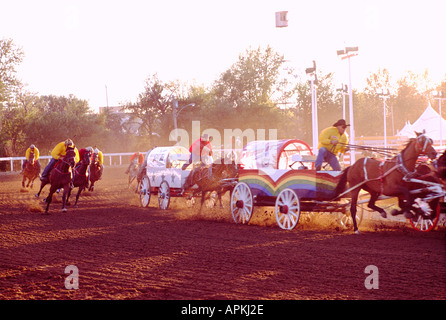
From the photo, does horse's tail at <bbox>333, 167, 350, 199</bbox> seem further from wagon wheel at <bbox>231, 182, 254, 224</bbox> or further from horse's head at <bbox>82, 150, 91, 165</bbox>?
horse's head at <bbox>82, 150, 91, 165</bbox>

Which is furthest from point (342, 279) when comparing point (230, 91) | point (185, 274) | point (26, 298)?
point (230, 91)

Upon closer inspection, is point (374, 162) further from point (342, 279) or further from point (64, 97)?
point (64, 97)

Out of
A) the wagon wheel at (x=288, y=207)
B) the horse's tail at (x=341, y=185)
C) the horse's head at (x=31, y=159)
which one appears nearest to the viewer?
the horse's tail at (x=341, y=185)

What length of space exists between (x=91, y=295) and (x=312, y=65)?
68.0 ft

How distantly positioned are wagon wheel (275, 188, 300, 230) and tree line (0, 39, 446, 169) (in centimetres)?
4031

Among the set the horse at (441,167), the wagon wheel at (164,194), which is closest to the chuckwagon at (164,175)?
the wagon wheel at (164,194)

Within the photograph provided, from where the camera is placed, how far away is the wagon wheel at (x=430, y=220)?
10980mm

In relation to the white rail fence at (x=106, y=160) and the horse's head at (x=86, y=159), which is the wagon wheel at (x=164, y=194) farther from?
the white rail fence at (x=106, y=160)

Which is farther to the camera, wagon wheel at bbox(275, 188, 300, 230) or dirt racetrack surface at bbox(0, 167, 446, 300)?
wagon wheel at bbox(275, 188, 300, 230)

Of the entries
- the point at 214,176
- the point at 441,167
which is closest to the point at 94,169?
the point at 214,176

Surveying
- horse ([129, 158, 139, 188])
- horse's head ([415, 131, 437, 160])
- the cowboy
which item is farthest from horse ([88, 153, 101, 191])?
horse's head ([415, 131, 437, 160])

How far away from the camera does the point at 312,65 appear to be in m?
26.2

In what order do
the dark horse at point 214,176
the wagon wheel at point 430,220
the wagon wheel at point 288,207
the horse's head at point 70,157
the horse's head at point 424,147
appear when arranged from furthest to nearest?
the horse's head at point 70,157 < the dark horse at point 214,176 < the wagon wheel at point 288,207 < the wagon wheel at point 430,220 < the horse's head at point 424,147

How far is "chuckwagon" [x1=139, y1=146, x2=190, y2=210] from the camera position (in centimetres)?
1815
